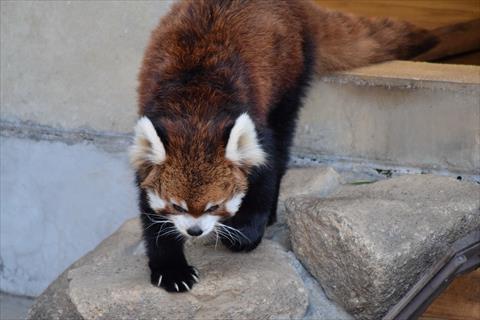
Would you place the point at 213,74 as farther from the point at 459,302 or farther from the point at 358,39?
the point at 459,302

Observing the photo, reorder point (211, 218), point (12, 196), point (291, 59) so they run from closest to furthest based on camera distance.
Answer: point (211, 218), point (291, 59), point (12, 196)

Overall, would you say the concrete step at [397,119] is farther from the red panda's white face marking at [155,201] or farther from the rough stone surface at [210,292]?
the red panda's white face marking at [155,201]

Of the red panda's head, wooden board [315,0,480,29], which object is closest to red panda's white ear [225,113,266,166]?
the red panda's head

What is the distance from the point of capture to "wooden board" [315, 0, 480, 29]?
235 inches

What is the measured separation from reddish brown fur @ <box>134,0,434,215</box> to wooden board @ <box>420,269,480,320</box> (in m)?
1.00

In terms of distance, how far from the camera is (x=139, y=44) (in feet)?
14.5

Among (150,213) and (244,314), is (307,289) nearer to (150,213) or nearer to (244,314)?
(244,314)

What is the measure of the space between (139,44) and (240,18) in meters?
0.90

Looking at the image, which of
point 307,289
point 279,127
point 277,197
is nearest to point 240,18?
point 279,127

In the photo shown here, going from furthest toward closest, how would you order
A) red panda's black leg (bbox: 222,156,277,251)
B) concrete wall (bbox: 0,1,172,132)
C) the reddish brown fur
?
Result: concrete wall (bbox: 0,1,172,132)
red panda's black leg (bbox: 222,156,277,251)
the reddish brown fur

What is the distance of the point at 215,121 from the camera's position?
10.7 feet

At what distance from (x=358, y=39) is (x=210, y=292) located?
66.6 inches

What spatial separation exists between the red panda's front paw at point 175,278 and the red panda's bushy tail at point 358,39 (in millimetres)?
1317

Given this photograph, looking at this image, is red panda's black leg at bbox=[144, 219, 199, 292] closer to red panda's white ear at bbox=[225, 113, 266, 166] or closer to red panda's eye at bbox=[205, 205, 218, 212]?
red panda's eye at bbox=[205, 205, 218, 212]
